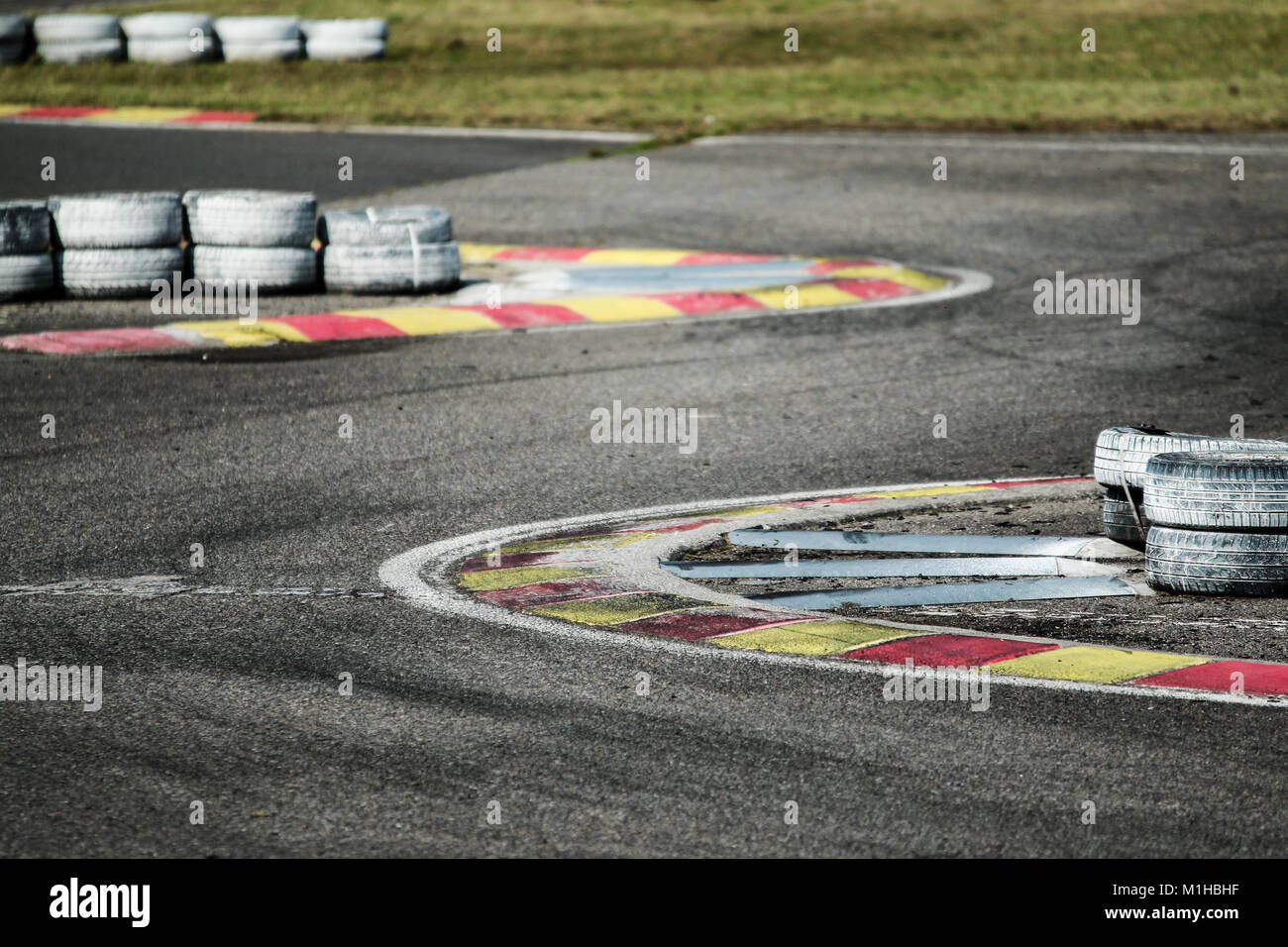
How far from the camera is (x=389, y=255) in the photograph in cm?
1288

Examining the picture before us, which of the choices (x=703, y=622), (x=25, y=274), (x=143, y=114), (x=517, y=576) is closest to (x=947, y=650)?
(x=703, y=622)

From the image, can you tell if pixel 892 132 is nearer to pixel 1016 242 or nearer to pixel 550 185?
pixel 550 185

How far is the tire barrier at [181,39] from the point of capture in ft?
85.4

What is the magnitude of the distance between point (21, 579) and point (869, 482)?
3.92 metres

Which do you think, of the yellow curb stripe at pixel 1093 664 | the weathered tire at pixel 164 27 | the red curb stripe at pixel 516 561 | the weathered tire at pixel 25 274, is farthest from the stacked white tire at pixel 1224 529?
the weathered tire at pixel 164 27

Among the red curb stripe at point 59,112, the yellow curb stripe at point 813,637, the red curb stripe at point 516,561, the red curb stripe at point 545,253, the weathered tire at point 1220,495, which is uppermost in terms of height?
the red curb stripe at point 59,112

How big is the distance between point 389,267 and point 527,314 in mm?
1255

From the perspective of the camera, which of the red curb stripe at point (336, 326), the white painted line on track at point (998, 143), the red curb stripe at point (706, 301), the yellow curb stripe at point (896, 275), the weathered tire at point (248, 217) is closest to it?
the red curb stripe at point (336, 326)

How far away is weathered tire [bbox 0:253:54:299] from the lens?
12570 mm

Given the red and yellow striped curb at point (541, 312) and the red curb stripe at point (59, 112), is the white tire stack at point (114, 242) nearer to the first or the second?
the red and yellow striped curb at point (541, 312)

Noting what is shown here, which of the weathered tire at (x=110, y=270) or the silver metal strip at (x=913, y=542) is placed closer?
the silver metal strip at (x=913, y=542)

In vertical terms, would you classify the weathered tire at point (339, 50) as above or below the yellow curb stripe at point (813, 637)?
above
